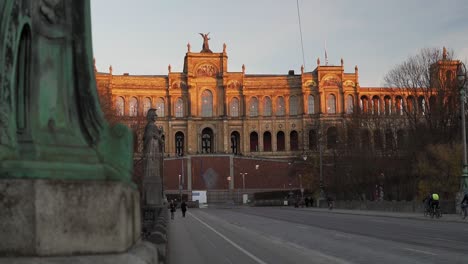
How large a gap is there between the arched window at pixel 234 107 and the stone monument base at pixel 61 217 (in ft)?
390

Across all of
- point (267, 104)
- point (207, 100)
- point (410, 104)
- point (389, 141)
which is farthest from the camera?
point (267, 104)

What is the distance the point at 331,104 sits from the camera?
120812mm

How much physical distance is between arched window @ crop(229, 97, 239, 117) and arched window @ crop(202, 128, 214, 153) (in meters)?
5.77

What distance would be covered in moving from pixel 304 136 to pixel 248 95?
19.6 meters

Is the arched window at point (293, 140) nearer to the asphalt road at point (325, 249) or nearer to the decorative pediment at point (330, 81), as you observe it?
the decorative pediment at point (330, 81)

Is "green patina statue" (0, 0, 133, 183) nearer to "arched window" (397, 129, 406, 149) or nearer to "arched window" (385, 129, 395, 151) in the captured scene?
"arched window" (397, 129, 406, 149)

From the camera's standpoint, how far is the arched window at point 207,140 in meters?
124

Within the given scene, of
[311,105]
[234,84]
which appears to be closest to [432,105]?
[311,105]

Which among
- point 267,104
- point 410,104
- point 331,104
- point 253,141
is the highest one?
point 267,104

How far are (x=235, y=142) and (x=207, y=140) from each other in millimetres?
5864

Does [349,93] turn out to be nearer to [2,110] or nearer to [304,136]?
[304,136]

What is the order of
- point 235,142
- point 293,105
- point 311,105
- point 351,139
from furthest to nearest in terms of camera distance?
point 235,142
point 293,105
point 311,105
point 351,139

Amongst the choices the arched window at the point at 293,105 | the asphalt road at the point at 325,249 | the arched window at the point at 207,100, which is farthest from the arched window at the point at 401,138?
the arched window at the point at 207,100

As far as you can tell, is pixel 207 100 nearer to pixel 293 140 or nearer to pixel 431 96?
pixel 293 140
